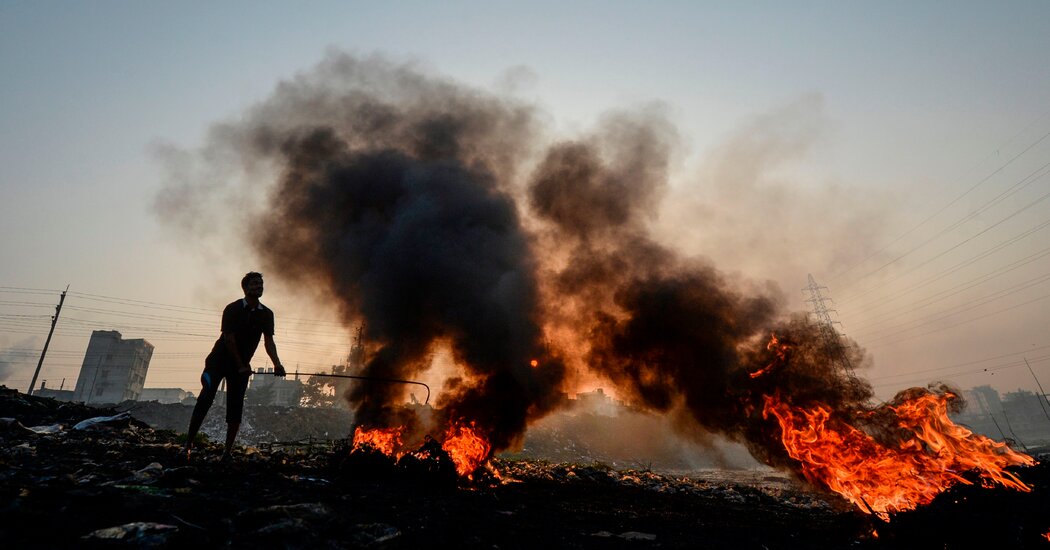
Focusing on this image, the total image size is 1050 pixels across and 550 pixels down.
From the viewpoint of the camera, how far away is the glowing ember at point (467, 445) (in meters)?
9.00

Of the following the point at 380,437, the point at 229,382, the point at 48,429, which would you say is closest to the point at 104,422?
the point at 48,429

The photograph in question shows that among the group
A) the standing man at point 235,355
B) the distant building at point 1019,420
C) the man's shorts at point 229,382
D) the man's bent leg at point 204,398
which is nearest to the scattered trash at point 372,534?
the standing man at point 235,355

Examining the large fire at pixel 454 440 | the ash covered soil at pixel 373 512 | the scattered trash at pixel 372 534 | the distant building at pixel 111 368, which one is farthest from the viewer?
the distant building at pixel 111 368

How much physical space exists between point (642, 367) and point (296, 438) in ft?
91.1

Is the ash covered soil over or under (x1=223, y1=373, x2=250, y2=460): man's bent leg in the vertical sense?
under

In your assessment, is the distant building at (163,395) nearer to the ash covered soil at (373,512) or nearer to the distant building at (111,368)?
the distant building at (111,368)

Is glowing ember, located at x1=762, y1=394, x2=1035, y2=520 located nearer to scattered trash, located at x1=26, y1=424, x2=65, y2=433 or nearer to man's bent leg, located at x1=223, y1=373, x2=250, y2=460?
A: man's bent leg, located at x1=223, y1=373, x2=250, y2=460

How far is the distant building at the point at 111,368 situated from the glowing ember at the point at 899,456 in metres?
87.5

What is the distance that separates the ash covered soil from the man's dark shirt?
57.2 inches

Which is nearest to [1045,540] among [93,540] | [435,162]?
[93,540]

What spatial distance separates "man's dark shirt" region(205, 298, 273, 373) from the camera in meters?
6.37

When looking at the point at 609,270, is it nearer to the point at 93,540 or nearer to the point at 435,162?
the point at 435,162

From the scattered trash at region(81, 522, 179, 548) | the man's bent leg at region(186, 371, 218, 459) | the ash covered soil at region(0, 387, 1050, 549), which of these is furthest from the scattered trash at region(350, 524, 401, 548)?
the man's bent leg at region(186, 371, 218, 459)

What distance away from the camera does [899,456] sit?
24.1 feet
